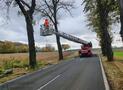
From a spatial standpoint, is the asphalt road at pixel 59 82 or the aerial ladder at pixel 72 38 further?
the aerial ladder at pixel 72 38

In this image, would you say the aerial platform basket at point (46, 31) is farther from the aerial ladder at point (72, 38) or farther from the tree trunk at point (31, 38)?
the tree trunk at point (31, 38)

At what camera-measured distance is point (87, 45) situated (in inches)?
3142

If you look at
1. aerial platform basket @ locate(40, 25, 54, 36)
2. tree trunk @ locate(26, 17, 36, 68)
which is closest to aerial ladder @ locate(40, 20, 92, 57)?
aerial platform basket @ locate(40, 25, 54, 36)

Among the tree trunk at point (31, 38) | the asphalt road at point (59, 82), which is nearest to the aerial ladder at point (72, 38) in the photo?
the tree trunk at point (31, 38)

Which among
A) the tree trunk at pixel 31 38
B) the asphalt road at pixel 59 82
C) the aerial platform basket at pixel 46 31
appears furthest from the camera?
the aerial platform basket at pixel 46 31

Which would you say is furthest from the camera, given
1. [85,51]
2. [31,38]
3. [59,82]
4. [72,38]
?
[72,38]

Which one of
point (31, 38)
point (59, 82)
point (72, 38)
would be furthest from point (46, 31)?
point (59, 82)

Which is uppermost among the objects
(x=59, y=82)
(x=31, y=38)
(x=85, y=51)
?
(x=31, y=38)

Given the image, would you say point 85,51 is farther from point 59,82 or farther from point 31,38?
point 59,82

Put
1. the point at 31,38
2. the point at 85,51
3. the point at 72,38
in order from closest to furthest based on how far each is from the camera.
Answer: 1. the point at 31,38
2. the point at 85,51
3. the point at 72,38

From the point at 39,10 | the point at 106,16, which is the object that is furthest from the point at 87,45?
the point at 106,16

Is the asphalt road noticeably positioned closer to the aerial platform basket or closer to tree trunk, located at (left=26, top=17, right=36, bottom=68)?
tree trunk, located at (left=26, top=17, right=36, bottom=68)

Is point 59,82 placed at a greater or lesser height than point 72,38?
lesser

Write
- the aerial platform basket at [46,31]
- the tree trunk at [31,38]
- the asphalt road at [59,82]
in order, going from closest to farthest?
the asphalt road at [59,82], the tree trunk at [31,38], the aerial platform basket at [46,31]
